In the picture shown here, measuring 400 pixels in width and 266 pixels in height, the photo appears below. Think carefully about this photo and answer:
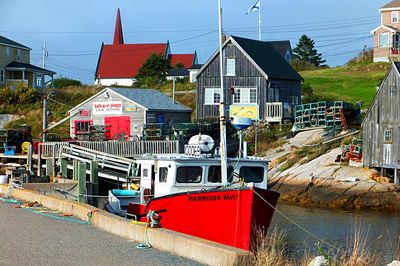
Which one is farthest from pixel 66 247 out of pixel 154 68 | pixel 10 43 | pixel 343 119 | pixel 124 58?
pixel 124 58

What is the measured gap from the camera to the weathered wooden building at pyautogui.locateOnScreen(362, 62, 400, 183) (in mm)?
38781

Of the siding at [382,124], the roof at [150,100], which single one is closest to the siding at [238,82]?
the roof at [150,100]

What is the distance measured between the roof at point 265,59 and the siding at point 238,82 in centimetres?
32

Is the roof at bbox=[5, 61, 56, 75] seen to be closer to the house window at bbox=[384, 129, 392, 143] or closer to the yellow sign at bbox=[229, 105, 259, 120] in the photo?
the yellow sign at bbox=[229, 105, 259, 120]

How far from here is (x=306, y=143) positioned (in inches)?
1825

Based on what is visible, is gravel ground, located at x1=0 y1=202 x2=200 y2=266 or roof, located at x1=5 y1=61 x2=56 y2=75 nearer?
gravel ground, located at x1=0 y1=202 x2=200 y2=266

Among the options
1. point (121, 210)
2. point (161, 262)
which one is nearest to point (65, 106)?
point (121, 210)

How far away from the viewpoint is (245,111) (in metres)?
52.6

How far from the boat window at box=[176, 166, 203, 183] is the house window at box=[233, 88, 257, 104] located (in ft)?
102

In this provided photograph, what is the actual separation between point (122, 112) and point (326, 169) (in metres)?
16.0

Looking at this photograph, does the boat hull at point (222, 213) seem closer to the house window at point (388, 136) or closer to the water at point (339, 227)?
the water at point (339, 227)

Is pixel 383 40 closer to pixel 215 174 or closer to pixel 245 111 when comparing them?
pixel 245 111

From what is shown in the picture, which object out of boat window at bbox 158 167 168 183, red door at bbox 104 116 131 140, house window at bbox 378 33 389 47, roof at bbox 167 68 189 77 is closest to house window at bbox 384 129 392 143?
red door at bbox 104 116 131 140

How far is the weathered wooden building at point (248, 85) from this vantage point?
52469 mm
